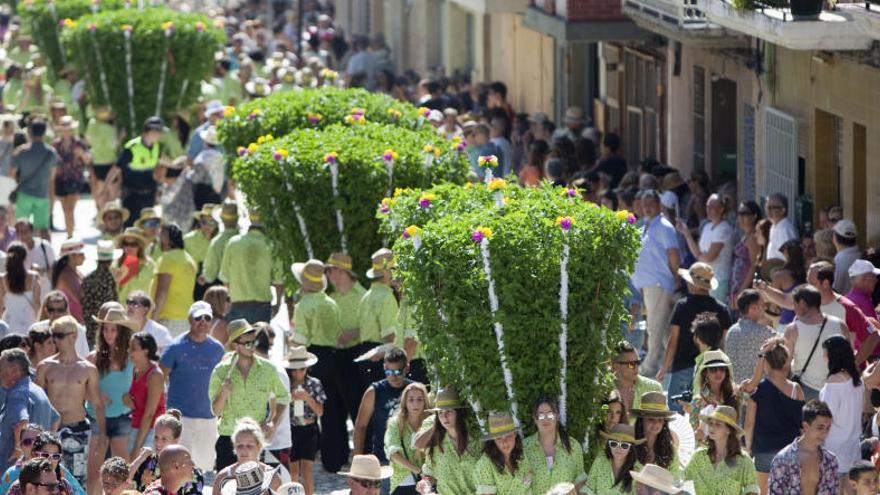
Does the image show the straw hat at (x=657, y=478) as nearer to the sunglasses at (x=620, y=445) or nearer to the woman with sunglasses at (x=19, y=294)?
the sunglasses at (x=620, y=445)

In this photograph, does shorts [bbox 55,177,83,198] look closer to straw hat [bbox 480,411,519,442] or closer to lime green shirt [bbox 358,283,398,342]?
lime green shirt [bbox 358,283,398,342]

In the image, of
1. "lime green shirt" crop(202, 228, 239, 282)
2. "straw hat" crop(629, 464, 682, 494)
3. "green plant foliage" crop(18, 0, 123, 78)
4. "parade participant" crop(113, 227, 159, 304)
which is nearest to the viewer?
"straw hat" crop(629, 464, 682, 494)

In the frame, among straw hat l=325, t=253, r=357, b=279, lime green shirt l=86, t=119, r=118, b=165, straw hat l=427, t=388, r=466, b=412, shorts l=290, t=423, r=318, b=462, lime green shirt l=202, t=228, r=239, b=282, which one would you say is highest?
straw hat l=427, t=388, r=466, b=412

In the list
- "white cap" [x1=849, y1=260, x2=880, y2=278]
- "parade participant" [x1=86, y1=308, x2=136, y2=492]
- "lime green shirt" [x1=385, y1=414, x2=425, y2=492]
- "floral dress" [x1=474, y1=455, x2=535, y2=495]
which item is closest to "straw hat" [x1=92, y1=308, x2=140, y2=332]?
"parade participant" [x1=86, y1=308, x2=136, y2=492]

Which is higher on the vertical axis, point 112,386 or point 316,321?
point 112,386

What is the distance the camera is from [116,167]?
78.6 ft

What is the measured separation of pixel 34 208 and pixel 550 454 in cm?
1289

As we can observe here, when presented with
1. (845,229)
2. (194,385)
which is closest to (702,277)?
(845,229)

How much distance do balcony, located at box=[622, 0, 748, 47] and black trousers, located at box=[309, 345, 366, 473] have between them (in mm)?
6191

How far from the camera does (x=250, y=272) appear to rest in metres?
17.4

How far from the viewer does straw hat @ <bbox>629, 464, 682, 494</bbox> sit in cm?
1080

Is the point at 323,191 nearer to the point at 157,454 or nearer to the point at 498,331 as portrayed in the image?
the point at 157,454

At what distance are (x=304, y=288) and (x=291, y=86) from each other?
1581cm

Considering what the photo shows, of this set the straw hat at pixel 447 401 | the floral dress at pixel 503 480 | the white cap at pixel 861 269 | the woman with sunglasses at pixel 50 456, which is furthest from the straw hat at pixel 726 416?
the white cap at pixel 861 269
